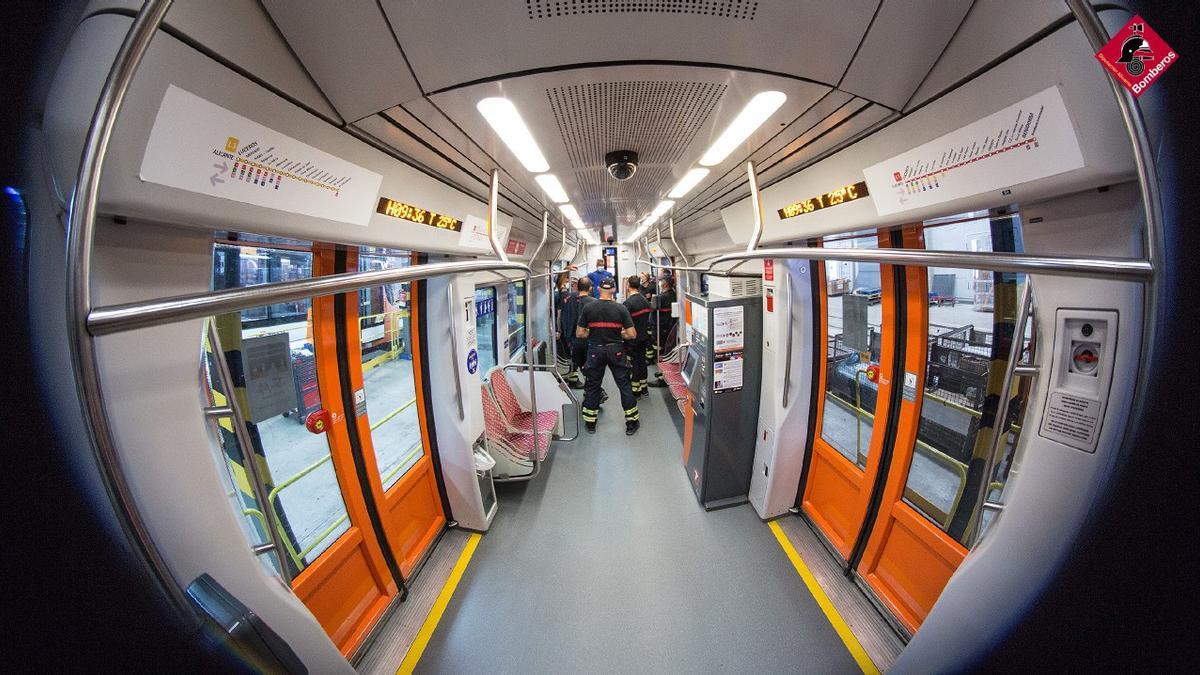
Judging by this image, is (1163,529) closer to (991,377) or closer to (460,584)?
(991,377)

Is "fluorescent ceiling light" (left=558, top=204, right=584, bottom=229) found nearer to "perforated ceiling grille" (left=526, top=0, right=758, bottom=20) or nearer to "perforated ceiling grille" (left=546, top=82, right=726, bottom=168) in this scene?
"perforated ceiling grille" (left=546, top=82, right=726, bottom=168)

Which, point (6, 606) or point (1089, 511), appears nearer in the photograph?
point (6, 606)

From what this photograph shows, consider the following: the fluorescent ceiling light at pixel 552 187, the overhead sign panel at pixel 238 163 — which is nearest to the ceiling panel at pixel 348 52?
the overhead sign panel at pixel 238 163

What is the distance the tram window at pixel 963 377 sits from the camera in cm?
209

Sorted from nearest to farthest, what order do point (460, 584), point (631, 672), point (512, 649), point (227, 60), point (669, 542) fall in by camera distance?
point (227, 60) < point (631, 672) < point (512, 649) < point (460, 584) < point (669, 542)

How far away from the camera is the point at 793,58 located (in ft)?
3.98

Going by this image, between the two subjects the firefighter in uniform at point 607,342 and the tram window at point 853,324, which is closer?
the tram window at point 853,324

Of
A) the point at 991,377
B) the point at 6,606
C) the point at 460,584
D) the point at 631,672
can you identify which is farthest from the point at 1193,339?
the point at 460,584

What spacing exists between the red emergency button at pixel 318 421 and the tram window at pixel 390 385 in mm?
860

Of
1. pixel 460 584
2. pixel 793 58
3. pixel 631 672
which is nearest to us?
pixel 793 58

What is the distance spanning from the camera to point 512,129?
1718mm

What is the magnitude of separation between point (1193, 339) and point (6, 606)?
3.19 metres

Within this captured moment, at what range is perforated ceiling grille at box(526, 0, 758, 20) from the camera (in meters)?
1.04

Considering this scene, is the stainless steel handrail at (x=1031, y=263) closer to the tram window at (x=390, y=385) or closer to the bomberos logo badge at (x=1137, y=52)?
the bomberos logo badge at (x=1137, y=52)
